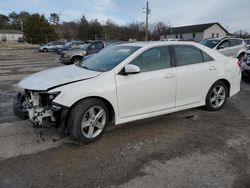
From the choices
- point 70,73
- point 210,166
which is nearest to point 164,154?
point 210,166

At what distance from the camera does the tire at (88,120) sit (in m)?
3.80

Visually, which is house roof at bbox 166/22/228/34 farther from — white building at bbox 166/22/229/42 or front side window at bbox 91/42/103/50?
front side window at bbox 91/42/103/50

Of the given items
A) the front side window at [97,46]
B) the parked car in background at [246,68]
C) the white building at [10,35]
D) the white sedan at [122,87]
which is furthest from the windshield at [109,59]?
the white building at [10,35]

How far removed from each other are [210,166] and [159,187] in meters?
0.90

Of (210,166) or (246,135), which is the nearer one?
(210,166)

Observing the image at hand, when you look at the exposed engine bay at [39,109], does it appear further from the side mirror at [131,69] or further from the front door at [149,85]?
the side mirror at [131,69]

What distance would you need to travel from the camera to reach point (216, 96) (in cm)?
564

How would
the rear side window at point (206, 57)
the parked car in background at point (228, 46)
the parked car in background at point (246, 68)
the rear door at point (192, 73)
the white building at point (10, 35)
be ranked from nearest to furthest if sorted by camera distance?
the rear door at point (192, 73) → the rear side window at point (206, 57) → the parked car in background at point (246, 68) → the parked car in background at point (228, 46) → the white building at point (10, 35)

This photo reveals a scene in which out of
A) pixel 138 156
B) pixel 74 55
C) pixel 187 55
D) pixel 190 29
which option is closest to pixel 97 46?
pixel 74 55

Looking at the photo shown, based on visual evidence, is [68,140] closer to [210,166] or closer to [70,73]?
[70,73]

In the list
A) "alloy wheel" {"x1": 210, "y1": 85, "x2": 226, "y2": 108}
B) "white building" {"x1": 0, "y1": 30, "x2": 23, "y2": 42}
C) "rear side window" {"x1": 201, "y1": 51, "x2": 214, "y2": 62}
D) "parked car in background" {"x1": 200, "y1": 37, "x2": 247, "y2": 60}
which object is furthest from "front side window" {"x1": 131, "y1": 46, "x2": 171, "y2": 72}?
"white building" {"x1": 0, "y1": 30, "x2": 23, "y2": 42}

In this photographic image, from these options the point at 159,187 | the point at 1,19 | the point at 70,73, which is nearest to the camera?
the point at 159,187

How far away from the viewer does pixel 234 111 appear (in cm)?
578

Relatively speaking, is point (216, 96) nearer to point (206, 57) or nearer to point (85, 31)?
point (206, 57)
